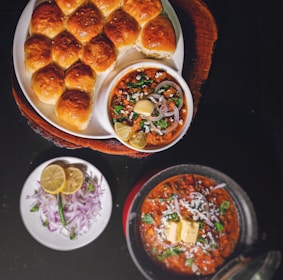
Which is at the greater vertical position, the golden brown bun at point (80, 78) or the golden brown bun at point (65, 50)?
the golden brown bun at point (65, 50)

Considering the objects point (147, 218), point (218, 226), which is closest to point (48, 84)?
point (147, 218)

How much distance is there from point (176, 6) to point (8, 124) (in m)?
0.85

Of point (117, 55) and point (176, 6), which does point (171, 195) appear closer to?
point (117, 55)

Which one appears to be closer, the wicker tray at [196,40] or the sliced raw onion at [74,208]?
the sliced raw onion at [74,208]

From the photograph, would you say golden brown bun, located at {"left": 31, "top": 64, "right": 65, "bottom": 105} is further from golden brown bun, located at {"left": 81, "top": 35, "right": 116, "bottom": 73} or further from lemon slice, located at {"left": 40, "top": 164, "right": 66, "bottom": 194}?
lemon slice, located at {"left": 40, "top": 164, "right": 66, "bottom": 194}

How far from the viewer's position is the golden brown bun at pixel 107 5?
6.78 feet

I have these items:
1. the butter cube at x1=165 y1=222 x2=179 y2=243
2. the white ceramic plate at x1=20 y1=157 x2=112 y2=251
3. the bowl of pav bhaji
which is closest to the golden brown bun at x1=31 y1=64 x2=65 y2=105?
the white ceramic plate at x1=20 y1=157 x2=112 y2=251

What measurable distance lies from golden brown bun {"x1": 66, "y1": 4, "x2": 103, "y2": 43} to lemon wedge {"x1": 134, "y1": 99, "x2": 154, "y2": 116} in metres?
0.34

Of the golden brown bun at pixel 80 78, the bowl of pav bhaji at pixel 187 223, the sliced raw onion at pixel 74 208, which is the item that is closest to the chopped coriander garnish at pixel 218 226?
the bowl of pav bhaji at pixel 187 223

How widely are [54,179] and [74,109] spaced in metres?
0.28

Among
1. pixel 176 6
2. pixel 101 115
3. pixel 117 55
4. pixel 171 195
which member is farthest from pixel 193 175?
pixel 176 6

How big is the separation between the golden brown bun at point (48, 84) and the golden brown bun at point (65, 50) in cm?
4

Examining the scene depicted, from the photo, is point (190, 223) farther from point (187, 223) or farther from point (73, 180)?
point (73, 180)

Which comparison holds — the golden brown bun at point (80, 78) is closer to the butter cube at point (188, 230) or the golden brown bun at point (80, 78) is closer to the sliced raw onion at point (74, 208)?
the sliced raw onion at point (74, 208)
